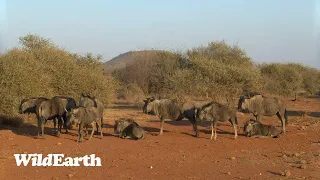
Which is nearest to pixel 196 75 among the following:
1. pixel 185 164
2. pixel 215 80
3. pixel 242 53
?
pixel 215 80

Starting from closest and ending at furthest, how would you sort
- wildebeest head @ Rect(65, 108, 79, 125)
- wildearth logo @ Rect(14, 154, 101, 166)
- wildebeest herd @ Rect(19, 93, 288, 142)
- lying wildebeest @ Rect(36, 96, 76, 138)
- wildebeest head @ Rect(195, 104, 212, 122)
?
wildearth logo @ Rect(14, 154, 101, 166), wildebeest head @ Rect(65, 108, 79, 125), wildebeest herd @ Rect(19, 93, 288, 142), lying wildebeest @ Rect(36, 96, 76, 138), wildebeest head @ Rect(195, 104, 212, 122)

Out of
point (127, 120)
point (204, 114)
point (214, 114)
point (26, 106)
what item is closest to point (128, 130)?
point (127, 120)

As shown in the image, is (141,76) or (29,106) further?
(141,76)

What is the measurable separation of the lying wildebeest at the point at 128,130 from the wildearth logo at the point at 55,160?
326 cm

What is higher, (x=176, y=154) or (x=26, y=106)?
(x=26, y=106)

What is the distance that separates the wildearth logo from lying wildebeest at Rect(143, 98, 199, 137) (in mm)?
5258

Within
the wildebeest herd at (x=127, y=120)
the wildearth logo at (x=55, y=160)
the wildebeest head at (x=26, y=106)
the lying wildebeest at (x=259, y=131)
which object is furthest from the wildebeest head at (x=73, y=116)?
the lying wildebeest at (x=259, y=131)

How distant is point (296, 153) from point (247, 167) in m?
2.39

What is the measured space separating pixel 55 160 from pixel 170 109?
6.44 meters

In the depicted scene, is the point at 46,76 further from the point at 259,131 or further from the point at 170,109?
the point at 259,131

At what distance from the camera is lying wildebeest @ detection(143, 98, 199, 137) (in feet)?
54.5

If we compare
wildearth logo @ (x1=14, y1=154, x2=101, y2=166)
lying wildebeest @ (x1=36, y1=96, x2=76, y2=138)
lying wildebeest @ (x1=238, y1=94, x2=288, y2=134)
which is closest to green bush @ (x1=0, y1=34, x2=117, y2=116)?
lying wildebeest @ (x1=36, y1=96, x2=76, y2=138)

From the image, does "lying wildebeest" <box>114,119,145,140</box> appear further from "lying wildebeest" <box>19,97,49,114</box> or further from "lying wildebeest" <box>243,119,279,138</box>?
"lying wildebeest" <box>243,119,279,138</box>

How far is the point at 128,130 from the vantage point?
50.0 ft
